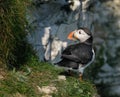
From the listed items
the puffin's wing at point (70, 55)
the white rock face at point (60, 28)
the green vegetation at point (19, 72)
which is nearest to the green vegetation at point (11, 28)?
the green vegetation at point (19, 72)

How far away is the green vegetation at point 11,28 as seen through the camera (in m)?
8.06

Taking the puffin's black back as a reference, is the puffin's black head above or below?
above

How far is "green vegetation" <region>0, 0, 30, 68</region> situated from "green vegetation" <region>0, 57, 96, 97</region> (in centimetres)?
21

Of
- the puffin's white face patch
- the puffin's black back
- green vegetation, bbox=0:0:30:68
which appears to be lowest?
the puffin's black back

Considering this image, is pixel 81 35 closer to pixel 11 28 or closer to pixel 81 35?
pixel 81 35

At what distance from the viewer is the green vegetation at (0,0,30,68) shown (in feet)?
26.5

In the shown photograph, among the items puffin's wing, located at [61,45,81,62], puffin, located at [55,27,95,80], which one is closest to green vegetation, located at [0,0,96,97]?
puffin, located at [55,27,95,80]

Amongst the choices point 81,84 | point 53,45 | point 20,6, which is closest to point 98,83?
point 53,45

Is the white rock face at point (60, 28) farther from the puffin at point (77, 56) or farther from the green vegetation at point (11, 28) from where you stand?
the puffin at point (77, 56)

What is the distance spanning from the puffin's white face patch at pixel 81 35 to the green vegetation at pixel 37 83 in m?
0.59

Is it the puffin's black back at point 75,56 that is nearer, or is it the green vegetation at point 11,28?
the green vegetation at point 11,28

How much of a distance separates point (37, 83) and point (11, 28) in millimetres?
866

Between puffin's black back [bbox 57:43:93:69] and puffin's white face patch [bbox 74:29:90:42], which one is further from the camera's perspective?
puffin's white face patch [bbox 74:29:90:42]

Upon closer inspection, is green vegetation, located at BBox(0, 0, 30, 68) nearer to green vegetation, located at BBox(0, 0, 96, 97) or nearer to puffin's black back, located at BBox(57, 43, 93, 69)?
green vegetation, located at BBox(0, 0, 96, 97)
